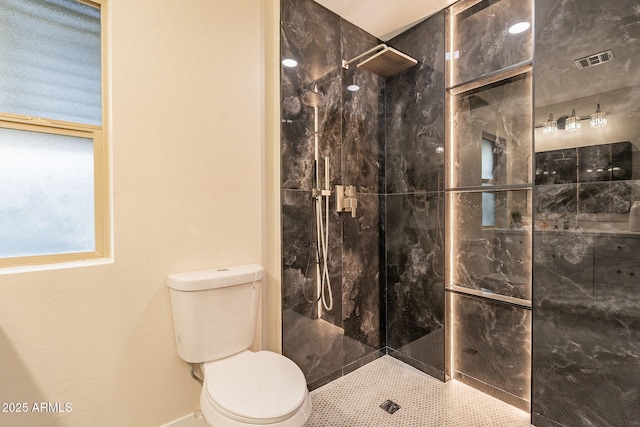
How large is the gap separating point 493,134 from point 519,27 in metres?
0.61

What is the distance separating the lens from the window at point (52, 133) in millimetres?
1280

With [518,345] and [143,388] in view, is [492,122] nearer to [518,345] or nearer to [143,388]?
[518,345]

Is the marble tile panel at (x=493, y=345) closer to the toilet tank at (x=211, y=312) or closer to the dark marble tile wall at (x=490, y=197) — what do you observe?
the dark marble tile wall at (x=490, y=197)

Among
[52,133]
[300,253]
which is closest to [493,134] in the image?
[300,253]

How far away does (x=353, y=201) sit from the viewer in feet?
7.07

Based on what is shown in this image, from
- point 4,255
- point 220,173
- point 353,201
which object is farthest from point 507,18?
point 4,255

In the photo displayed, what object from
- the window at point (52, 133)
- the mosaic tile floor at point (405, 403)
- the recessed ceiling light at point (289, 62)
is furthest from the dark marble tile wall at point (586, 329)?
the window at point (52, 133)

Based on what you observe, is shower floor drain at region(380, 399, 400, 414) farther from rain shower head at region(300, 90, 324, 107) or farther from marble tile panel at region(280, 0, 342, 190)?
rain shower head at region(300, 90, 324, 107)

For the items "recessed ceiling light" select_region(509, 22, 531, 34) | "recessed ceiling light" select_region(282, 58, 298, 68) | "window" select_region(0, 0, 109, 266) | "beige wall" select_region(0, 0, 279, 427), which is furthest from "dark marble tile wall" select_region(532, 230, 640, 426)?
"window" select_region(0, 0, 109, 266)

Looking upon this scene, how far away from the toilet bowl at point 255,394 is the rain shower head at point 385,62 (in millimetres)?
1942

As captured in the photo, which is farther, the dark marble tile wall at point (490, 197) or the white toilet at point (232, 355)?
the dark marble tile wall at point (490, 197)

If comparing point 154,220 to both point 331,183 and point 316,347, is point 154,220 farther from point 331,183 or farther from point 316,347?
point 316,347

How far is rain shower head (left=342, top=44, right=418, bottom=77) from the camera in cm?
203

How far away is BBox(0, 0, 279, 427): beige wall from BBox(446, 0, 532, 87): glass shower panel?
1.24 m
